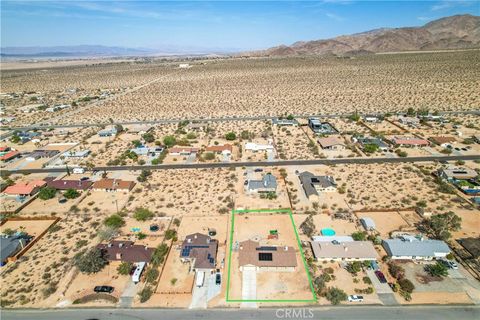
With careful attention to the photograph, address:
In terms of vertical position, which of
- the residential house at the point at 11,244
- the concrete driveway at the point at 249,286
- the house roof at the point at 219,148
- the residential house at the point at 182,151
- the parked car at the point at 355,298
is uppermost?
the house roof at the point at 219,148

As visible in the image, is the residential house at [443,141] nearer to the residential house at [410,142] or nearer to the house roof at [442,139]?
the house roof at [442,139]

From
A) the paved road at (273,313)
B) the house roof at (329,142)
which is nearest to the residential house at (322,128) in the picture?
the house roof at (329,142)

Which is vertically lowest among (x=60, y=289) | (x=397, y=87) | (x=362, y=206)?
(x=60, y=289)

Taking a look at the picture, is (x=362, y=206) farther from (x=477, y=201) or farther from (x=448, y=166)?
(x=448, y=166)

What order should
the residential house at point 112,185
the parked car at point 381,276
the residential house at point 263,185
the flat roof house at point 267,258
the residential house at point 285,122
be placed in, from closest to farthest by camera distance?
the parked car at point 381,276 → the flat roof house at point 267,258 → the residential house at point 263,185 → the residential house at point 112,185 → the residential house at point 285,122

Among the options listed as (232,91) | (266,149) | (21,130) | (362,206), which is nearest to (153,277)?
(362,206)

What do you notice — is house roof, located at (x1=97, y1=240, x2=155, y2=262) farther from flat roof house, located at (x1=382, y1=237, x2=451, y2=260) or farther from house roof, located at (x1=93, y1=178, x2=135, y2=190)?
flat roof house, located at (x1=382, y1=237, x2=451, y2=260)
